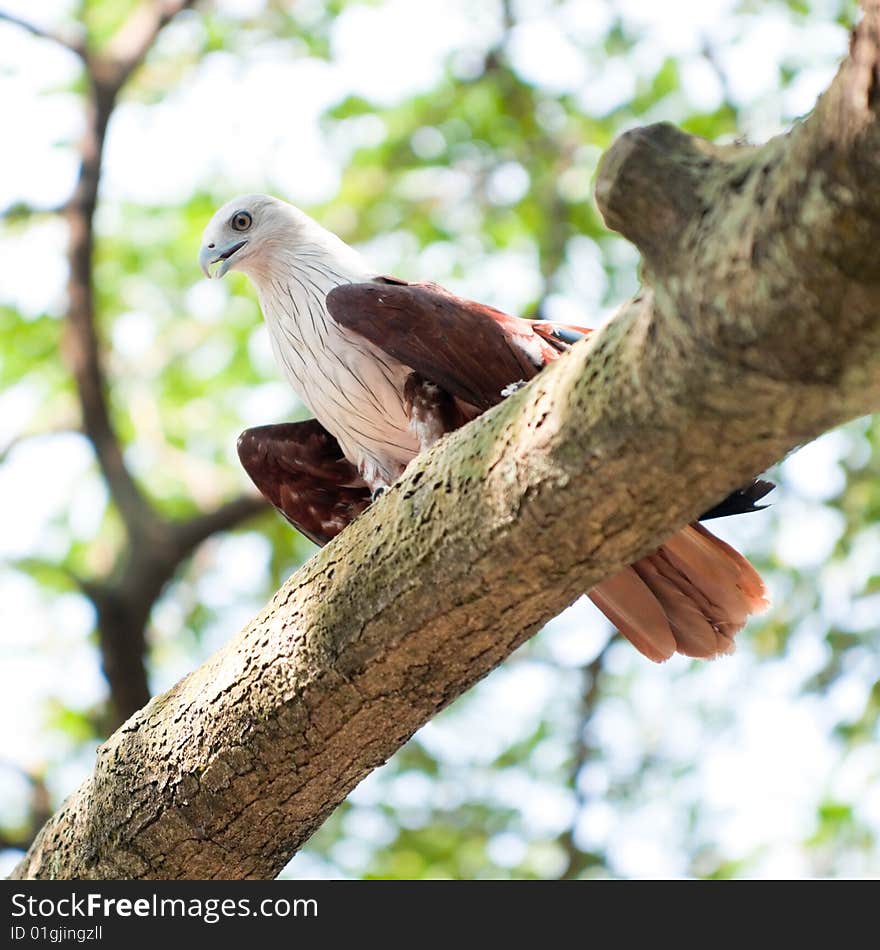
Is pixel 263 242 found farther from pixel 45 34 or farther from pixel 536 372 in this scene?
pixel 45 34

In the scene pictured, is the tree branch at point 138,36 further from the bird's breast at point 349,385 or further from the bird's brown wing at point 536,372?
the bird's brown wing at point 536,372

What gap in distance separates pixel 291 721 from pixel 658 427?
133cm

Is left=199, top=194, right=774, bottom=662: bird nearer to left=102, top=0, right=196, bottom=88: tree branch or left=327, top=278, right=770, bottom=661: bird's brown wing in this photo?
left=327, top=278, right=770, bottom=661: bird's brown wing

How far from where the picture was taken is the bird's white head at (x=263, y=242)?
4793 mm

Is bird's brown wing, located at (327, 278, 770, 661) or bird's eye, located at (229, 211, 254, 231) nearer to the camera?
bird's brown wing, located at (327, 278, 770, 661)

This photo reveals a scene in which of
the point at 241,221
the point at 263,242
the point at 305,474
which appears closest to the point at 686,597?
the point at 305,474

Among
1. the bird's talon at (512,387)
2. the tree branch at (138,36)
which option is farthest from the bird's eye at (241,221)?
the tree branch at (138,36)

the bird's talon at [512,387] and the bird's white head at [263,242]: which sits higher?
the bird's white head at [263,242]

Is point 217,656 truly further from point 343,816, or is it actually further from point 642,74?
point 642,74

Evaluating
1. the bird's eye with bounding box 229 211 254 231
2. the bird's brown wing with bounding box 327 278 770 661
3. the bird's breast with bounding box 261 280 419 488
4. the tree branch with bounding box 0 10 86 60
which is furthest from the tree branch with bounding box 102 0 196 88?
the bird's brown wing with bounding box 327 278 770 661

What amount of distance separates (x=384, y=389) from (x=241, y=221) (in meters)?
1.20

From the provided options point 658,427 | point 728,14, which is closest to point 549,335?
point 658,427

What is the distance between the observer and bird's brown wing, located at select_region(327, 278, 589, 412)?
151 inches

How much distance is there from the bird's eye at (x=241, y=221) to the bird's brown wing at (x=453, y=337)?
41.5 inches
